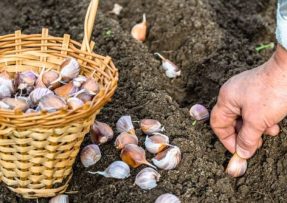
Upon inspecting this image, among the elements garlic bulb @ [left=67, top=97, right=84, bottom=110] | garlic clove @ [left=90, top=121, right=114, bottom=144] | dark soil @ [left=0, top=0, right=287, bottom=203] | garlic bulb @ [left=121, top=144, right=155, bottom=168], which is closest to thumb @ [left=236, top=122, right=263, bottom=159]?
dark soil @ [left=0, top=0, right=287, bottom=203]

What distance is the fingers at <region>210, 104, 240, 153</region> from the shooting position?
8.13 feet

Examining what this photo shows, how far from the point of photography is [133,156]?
245 centimetres

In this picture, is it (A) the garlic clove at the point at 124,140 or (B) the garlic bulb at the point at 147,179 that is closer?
(B) the garlic bulb at the point at 147,179

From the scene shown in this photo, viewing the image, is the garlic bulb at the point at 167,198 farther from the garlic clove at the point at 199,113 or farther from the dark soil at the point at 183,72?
the garlic clove at the point at 199,113

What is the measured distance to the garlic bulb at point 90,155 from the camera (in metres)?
2.47

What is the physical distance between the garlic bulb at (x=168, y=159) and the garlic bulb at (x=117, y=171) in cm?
12

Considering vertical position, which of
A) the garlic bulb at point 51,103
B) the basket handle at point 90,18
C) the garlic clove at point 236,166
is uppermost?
the basket handle at point 90,18

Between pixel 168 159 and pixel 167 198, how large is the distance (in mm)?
180

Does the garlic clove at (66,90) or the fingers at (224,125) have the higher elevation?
the garlic clove at (66,90)

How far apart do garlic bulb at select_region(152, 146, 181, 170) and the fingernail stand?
234 millimetres

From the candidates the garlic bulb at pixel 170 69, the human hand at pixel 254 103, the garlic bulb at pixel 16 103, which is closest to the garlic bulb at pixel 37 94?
the garlic bulb at pixel 16 103

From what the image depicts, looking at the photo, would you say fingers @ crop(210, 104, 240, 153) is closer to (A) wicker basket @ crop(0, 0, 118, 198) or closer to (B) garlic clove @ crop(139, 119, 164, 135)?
(B) garlic clove @ crop(139, 119, 164, 135)

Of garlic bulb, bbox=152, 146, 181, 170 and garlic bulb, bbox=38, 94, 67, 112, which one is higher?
garlic bulb, bbox=38, 94, 67, 112

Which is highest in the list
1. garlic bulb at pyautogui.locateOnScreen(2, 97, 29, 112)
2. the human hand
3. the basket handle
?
the basket handle
